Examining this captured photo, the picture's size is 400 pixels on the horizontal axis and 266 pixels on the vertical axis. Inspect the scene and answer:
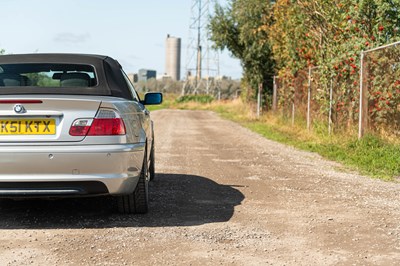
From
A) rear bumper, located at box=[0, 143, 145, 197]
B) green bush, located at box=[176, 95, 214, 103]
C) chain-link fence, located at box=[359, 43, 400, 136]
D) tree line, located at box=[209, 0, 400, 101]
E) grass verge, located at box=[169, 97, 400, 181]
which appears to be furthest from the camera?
green bush, located at box=[176, 95, 214, 103]

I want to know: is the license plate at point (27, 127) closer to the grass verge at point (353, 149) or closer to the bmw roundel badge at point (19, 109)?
the bmw roundel badge at point (19, 109)

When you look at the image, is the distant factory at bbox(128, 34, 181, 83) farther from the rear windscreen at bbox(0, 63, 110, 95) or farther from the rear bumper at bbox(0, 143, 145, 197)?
the rear bumper at bbox(0, 143, 145, 197)

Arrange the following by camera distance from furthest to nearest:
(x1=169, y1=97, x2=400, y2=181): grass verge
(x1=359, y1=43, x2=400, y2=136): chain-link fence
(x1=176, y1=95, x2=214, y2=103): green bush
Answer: (x1=176, y1=95, x2=214, y2=103): green bush, (x1=359, y1=43, x2=400, y2=136): chain-link fence, (x1=169, y1=97, x2=400, y2=181): grass verge

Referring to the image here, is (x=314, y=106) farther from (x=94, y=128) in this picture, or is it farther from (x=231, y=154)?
(x=94, y=128)

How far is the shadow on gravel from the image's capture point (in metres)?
5.08

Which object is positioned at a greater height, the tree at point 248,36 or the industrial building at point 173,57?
the industrial building at point 173,57

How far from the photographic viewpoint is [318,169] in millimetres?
9133

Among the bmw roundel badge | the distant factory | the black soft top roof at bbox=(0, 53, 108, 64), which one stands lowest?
the bmw roundel badge

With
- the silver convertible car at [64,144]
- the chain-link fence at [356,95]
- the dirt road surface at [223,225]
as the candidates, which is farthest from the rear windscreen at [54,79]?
the chain-link fence at [356,95]

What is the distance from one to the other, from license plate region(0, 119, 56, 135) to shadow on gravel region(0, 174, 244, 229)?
0.90 meters

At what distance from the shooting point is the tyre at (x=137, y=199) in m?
5.26

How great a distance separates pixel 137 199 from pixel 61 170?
94cm

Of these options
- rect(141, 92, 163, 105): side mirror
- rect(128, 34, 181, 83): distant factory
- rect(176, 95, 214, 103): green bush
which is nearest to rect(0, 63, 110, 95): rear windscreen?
rect(141, 92, 163, 105): side mirror

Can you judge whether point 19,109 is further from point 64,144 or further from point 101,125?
point 101,125
